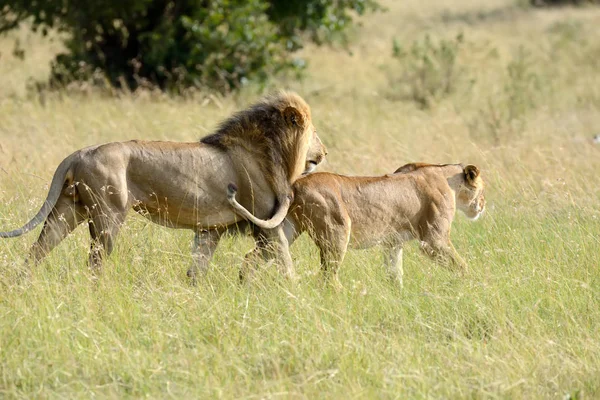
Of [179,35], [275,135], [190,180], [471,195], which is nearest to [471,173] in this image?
[471,195]

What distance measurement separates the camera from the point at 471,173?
22.3 ft

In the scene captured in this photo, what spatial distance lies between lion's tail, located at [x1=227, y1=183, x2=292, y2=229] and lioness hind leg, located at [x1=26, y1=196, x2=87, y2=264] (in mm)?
910

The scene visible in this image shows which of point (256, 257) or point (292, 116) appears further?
point (292, 116)

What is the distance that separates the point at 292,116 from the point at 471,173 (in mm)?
1348

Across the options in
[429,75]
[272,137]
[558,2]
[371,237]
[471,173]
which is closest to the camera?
[272,137]

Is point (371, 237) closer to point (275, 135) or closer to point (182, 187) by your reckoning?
point (275, 135)

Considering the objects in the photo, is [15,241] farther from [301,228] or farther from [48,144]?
[48,144]

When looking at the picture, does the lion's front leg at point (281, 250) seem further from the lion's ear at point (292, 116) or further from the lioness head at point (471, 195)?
the lioness head at point (471, 195)

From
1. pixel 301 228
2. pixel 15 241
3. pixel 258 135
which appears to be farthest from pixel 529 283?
pixel 15 241

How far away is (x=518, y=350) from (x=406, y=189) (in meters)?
1.94

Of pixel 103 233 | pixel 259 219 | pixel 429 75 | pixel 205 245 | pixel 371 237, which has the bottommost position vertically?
pixel 429 75

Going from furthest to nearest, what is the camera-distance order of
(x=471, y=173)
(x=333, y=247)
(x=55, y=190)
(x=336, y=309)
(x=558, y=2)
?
(x=558, y=2) → (x=471, y=173) → (x=333, y=247) → (x=55, y=190) → (x=336, y=309)

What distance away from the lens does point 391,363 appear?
14.8 ft

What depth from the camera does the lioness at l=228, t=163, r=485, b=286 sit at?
6.05 m
